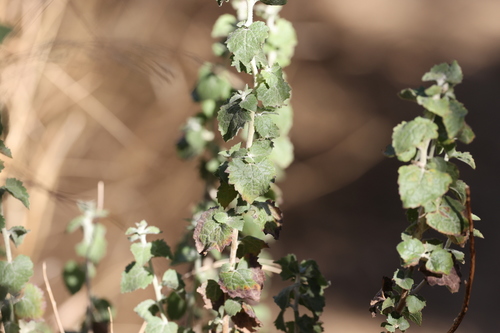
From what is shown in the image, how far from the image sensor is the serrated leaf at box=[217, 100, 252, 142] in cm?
71

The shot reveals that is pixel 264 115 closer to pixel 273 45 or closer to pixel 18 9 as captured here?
pixel 273 45

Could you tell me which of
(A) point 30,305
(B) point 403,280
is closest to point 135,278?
(A) point 30,305

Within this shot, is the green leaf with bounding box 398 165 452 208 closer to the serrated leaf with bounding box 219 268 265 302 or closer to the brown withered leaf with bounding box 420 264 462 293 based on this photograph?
the brown withered leaf with bounding box 420 264 462 293

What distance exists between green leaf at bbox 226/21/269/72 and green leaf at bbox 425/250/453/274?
32 cm

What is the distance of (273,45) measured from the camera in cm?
118

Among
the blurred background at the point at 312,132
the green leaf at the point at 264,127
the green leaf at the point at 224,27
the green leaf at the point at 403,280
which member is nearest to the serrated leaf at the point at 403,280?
the green leaf at the point at 403,280

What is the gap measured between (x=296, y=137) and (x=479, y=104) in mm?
916

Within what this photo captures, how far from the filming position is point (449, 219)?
66 cm

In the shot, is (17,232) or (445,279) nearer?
(445,279)

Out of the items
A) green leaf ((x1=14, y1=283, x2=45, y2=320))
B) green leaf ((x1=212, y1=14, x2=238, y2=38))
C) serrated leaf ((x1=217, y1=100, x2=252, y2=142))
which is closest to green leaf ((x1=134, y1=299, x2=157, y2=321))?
green leaf ((x1=14, y1=283, x2=45, y2=320))

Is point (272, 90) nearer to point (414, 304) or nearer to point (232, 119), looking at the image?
point (232, 119)

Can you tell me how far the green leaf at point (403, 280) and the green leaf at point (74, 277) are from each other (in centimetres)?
81

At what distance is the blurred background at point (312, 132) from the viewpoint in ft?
6.61

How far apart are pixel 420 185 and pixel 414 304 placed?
0.18 metres
